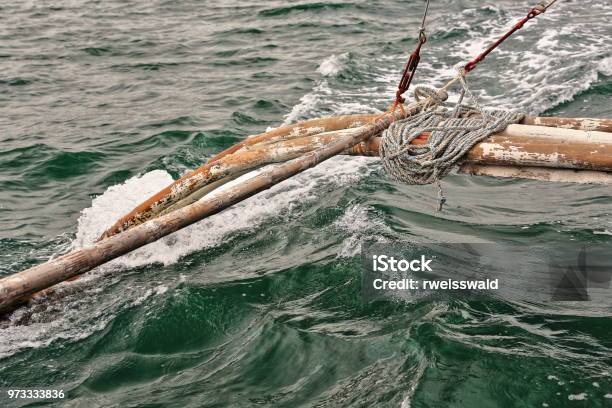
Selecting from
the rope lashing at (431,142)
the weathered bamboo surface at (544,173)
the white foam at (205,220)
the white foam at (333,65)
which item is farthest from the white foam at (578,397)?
the white foam at (333,65)

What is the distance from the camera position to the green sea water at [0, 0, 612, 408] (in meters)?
4.07

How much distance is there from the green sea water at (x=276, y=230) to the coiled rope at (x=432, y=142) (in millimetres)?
888

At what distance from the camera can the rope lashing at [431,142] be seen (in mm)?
4801

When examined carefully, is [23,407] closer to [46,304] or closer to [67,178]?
[46,304]

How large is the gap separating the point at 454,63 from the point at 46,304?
816 centimetres

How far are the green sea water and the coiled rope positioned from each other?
888mm

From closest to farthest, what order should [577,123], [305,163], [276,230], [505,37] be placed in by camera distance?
[305,163]
[505,37]
[577,123]
[276,230]

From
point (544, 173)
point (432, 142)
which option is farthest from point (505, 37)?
point (544, 173)

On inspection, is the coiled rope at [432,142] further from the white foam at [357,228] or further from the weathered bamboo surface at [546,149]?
the white foam at [357,228]

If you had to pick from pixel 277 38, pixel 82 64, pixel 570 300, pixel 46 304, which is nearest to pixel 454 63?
pixel 277 38

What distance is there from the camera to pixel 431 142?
490 centimetres

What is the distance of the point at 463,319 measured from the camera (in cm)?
455

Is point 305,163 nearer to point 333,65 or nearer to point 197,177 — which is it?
point 197,177

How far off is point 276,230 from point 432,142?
6.17ft
